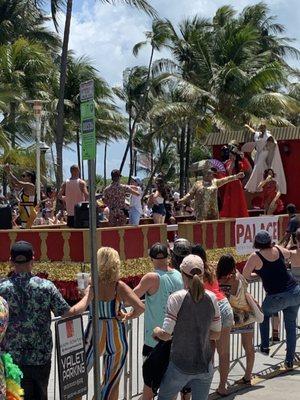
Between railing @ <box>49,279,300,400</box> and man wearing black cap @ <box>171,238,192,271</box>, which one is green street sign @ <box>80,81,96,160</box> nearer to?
railing @ <box>49,279,300,400</box>

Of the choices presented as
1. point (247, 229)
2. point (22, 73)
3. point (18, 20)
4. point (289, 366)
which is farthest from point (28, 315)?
point (18, 20)

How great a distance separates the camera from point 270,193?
819 inches

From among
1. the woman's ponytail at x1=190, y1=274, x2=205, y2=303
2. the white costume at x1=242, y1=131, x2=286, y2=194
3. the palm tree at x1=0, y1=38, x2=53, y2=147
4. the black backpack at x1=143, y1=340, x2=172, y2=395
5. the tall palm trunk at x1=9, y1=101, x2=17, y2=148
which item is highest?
the palm tree at x1=0, y1=38, x2=53, y2=147

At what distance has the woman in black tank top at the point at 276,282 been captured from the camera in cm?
995

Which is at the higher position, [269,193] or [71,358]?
[269,193]

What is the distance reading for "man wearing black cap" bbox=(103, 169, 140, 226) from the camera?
17.0 meters

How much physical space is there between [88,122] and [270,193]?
14948 mm

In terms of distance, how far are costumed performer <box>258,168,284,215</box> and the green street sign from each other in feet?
46.8

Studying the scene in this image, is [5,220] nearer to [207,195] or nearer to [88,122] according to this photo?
[207,195]

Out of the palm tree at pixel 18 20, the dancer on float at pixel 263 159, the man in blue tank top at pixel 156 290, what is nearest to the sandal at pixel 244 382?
the man in blue tank top at pixel 156 290

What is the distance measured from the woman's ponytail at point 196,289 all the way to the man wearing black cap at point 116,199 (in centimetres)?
1022

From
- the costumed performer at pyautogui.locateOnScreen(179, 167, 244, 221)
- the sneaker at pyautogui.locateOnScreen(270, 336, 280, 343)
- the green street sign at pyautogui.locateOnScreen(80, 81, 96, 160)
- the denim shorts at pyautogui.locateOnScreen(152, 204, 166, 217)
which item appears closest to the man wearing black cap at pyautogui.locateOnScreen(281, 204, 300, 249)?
the costumed performer at pyautogui.locateOnScreen(179, 167, 244, 221)

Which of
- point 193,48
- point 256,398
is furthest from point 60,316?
point 193,48

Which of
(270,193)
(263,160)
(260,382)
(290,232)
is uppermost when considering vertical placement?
(263,160)
